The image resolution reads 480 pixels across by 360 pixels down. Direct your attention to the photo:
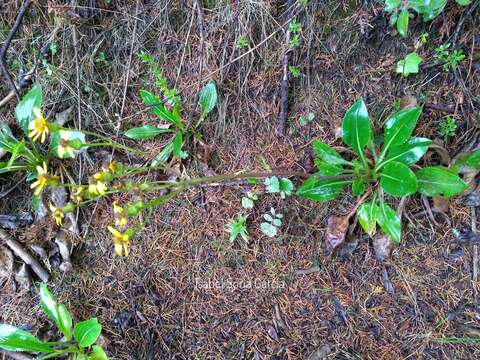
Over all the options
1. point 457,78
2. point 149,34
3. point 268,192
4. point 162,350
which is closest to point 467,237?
point 457,78

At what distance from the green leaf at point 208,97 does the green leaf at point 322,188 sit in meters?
0.64

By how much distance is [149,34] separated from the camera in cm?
215

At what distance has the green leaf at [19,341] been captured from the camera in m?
1.94

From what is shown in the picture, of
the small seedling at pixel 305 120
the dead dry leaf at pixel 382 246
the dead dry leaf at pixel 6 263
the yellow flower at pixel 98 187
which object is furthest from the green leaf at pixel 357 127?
the dead dry leaf at pixel 6 263

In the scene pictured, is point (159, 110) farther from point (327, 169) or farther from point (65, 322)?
point (65, 322)

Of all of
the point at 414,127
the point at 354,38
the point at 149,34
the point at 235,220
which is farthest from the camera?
the point at 149,34

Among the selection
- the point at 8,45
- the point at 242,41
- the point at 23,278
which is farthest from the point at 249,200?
the point at 8,45

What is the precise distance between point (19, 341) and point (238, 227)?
123 cm

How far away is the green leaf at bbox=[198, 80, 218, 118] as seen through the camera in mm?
2027

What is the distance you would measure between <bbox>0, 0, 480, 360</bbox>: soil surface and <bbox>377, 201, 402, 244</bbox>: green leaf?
12 cm

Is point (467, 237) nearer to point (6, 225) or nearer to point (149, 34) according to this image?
point (149, 34)

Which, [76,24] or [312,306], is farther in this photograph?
[76,24]

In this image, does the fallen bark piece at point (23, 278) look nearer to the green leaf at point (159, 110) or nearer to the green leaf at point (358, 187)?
the green leaf at point (159, 110)

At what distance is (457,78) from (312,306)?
1266mm
